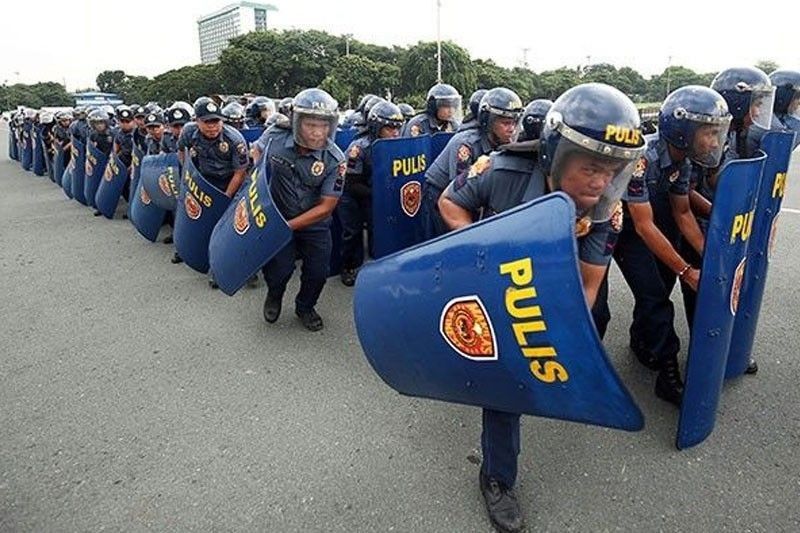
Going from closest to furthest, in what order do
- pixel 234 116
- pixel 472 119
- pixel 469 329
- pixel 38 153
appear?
pixel 469 329
pixel 472 119
pixel 234 116
pixel 38 153

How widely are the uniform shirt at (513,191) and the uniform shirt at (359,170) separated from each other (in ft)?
8.27

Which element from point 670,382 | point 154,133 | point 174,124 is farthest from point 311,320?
point 154,133

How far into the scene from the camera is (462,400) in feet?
5.58

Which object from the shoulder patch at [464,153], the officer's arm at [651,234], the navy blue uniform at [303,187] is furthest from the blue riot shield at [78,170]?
the officer's arm at [651,234]

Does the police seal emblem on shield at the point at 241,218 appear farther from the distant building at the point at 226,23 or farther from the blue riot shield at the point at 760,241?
the distant building at the point at 226,23

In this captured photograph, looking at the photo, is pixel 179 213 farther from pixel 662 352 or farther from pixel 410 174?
pixel 662 352

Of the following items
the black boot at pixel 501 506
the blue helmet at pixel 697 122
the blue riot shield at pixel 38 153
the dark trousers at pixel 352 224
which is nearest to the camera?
the black boot at pixel 501 506

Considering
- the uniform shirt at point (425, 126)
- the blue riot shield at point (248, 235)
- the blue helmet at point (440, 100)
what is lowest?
the blue riot shield at point (248, 235)

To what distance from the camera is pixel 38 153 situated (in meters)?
12.2

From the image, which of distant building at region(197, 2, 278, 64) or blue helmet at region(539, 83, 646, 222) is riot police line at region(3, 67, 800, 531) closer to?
blue helmet at region(539, 83, 646, 222)

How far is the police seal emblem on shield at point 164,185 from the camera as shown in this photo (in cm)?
511

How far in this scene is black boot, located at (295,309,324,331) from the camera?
12.3 ft

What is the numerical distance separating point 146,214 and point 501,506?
4.83m

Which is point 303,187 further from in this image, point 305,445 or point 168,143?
point 168,143
